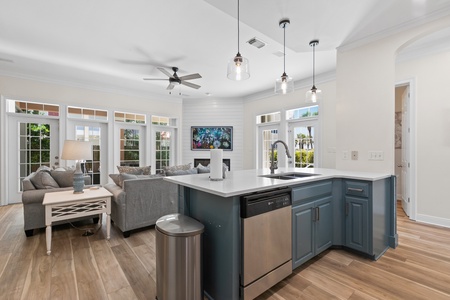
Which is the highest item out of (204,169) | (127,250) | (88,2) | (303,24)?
(88,2)

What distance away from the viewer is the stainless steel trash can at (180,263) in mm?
1534

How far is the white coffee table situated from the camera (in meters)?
2.46

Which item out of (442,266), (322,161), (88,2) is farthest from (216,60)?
(442,266)

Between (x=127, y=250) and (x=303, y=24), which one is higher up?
(x=303, y=24)

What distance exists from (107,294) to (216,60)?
3905 millimetres

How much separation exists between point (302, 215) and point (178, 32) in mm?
3024

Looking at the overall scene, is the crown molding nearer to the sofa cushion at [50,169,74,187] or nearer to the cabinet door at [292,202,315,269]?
the cabinet door at [292,202,315,269]

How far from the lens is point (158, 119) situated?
22.2 feet

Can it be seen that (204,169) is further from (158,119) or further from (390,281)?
(158,119)

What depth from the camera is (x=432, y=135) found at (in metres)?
3.39

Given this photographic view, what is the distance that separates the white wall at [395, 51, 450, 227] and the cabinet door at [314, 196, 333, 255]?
7.47 ft

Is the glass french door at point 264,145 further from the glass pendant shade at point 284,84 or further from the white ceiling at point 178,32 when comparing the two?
the glass pendant shade at point 284,84

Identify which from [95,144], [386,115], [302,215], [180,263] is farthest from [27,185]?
[386,115]

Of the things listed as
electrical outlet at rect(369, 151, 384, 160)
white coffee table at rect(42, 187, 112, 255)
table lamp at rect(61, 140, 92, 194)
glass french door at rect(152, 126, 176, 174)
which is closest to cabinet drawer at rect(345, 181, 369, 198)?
electrical outlet at rect(369, 151, 384, 160)
